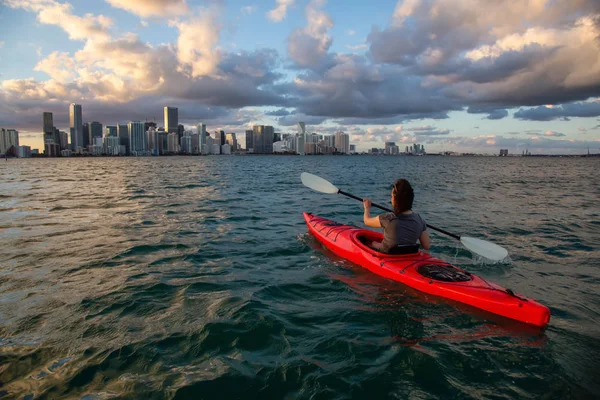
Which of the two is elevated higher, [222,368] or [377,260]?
[377,260]

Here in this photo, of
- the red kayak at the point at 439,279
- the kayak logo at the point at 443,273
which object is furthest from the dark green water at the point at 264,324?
the kayak logo at the point at 443,273

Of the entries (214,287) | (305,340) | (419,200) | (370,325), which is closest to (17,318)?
(214,287)

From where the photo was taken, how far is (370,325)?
4.85 metres

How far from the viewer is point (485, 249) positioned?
6961 mm

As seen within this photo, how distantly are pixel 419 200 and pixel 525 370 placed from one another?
14.8 metres

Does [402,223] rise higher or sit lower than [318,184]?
lower

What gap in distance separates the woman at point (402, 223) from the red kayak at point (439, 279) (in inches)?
10.4

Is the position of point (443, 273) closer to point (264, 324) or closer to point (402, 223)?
point (402, 223)

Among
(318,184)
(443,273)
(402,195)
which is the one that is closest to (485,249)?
(443,273)

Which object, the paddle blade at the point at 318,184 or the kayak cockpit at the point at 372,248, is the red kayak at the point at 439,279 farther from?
the paddle blade at the point at 318,184

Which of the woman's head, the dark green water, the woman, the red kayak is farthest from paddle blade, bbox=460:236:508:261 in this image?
the woman's head

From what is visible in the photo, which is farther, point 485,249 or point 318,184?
point 318,184

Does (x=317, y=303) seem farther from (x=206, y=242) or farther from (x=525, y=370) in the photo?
(x=206, y=242)

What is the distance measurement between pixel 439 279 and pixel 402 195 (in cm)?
149
